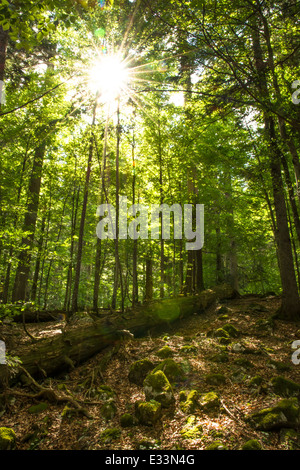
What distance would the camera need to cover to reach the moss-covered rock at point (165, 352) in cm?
655

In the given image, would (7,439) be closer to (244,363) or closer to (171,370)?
(171,370)

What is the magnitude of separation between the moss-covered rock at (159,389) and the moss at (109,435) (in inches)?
36.7

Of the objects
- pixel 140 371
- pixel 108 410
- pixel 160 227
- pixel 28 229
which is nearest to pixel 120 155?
pixel 160 227

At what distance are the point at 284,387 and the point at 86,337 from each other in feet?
16.0

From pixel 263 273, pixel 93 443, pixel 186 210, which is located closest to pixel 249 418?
pixel 93 443

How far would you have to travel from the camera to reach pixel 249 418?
13.0ft

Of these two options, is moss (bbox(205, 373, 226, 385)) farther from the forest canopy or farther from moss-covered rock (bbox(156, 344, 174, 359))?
the forest canopy

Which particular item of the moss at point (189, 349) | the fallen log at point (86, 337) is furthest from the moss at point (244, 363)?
the fallen log at point (86, 337)

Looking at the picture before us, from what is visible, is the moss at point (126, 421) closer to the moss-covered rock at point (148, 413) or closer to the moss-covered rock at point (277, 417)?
the moss-covered rock at point (148, 413)

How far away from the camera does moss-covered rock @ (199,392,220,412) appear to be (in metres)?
4.31

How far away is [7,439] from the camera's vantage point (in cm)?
365

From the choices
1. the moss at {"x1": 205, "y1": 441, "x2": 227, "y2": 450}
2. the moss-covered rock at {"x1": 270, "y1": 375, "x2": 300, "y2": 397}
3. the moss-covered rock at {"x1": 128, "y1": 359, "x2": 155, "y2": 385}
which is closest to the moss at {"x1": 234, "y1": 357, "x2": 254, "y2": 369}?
the moss-covered rock at {"x1": 270, "y1": 375, "x2": 300, "y2": 397}

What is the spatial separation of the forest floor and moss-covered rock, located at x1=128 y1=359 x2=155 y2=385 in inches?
5.1

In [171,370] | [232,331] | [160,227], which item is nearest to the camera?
[171,370]
